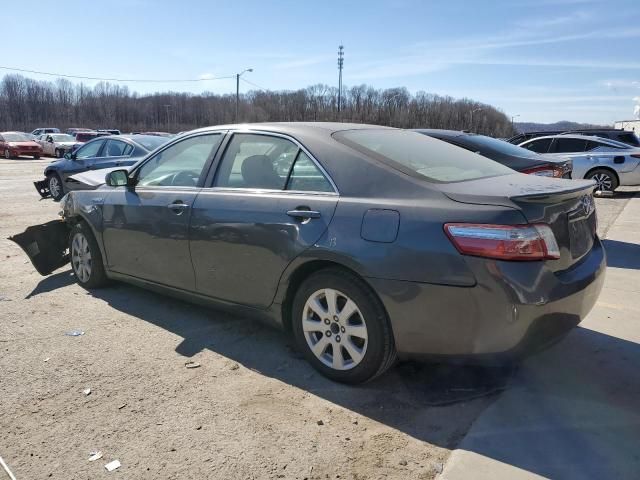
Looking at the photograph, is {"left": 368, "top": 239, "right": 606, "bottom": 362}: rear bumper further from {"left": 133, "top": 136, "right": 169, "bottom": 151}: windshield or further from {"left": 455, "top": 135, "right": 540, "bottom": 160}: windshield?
{"left": 133, "top": 136, "right": 169, "bottom": 151}: windshield

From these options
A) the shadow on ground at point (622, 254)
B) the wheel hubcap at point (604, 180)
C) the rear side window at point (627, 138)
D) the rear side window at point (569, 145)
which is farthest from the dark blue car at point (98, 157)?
the rear side window at point (627, 138)

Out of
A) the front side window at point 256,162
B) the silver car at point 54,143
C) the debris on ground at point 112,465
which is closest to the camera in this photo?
the debris on ground at point 112,465

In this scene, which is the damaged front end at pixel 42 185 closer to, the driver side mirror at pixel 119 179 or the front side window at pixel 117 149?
the front side window at pixel 117 149

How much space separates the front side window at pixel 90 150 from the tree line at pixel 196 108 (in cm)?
9656

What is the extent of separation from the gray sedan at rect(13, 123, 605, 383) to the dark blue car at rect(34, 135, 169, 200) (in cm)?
691

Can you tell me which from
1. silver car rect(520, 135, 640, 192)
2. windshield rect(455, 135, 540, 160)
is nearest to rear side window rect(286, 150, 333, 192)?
windshield rect(455, 135, 540, 160)

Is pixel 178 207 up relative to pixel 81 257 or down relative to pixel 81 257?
up

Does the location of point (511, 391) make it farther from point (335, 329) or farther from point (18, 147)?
point (18, 147)

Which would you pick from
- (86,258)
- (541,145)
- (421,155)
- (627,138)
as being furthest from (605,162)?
(86,258)

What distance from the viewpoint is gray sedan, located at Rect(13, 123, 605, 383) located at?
275 cm

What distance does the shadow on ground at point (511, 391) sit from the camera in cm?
263

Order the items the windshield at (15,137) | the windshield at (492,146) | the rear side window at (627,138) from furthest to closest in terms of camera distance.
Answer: the windshield at (15,137), the rear side window at (627,138), the windshield at (492,146)

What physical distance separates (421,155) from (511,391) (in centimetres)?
163

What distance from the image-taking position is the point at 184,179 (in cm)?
437
